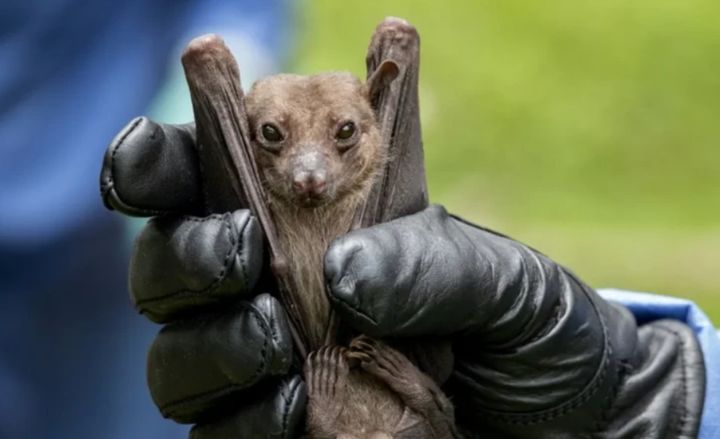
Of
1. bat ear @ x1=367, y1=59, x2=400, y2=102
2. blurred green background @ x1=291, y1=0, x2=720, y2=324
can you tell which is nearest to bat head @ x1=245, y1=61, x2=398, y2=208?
bat ear @ x1=367, y1=59, x2=400, y2=102

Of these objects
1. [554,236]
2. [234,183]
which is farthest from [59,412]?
[554,236]

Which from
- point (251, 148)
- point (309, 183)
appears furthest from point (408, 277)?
point (251, 148)

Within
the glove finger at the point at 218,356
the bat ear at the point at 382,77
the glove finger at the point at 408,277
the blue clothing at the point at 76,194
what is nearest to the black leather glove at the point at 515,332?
the glove finger at the point at 408,277

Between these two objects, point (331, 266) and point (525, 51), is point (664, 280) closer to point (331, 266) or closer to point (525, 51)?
point (525, 51)

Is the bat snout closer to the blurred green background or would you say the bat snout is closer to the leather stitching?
the leather stitching

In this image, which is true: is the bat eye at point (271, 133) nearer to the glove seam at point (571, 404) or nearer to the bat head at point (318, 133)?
the bat head at point (318, 133)

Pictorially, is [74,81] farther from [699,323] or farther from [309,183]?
[699,323]

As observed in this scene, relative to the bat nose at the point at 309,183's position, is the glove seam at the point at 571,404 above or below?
below

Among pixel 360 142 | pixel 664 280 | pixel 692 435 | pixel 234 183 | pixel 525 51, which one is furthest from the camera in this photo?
pixel 525 51
